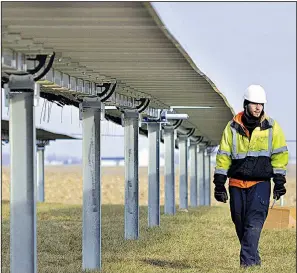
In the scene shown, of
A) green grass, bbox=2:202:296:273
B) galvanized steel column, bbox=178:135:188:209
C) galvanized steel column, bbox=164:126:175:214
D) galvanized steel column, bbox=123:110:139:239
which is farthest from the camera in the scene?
galvanized steel column, bbox=178:135:188:209

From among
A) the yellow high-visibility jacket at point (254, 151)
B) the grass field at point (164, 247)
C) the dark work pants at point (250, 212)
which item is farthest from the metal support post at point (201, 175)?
the yellow high-visibility jacket at point (254, 151)

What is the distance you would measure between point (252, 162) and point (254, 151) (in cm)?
11

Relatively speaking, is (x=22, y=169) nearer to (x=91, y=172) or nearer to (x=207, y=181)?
(x=91, y=172)

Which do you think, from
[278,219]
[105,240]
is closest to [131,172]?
[105,240]

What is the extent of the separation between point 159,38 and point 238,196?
280cm

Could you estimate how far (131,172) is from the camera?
619 inches

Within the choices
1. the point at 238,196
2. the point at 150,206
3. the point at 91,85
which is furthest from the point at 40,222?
the point at 238,196

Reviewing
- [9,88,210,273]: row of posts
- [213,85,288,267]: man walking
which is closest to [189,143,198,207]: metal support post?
[9,88,210,273]: row of posts

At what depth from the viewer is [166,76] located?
1157 centimetres

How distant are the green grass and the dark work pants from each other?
19 cm

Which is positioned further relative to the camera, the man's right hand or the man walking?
the man's right hand

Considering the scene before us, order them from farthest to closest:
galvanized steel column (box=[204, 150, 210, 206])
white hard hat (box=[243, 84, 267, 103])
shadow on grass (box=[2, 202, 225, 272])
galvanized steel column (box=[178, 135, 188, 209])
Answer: galvanized steel column (box=[204, 150, 210, 206]) < galvanized steel column (box=[178, 135, 188, 209]) < shadow on grass (box=[2, 202, 225, 272]) < white hard hat (box=[243, 84, 267, 103])

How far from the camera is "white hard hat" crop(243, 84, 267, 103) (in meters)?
10.2

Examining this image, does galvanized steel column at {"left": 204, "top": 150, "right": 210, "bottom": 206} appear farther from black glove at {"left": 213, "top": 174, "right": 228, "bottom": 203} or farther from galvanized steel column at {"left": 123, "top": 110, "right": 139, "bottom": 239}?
black glove at {"left": 213, "top": 174, "right": 228, "bottom": 203}
